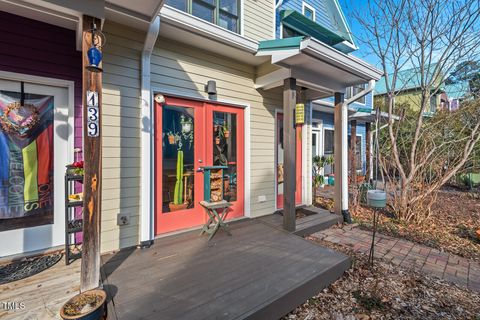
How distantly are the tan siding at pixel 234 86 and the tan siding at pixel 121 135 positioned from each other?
0.32 m

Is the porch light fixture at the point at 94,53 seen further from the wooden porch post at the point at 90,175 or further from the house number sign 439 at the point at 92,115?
the house number sign 439 at the point at 92,115

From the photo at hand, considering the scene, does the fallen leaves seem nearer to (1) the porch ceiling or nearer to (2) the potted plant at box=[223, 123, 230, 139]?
(2) the potted plant at box=[223, 123, 230, 139]

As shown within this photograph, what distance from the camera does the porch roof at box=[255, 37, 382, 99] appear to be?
3.01 meters

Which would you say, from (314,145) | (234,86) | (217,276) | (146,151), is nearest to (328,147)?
(314,145)

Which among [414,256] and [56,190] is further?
[414,256]

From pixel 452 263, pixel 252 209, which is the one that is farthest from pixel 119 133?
pixel 452 263

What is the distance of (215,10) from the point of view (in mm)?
3771

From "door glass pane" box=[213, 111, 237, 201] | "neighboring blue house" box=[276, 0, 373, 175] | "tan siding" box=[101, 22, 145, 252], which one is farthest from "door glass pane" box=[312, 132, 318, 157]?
"tan siding" box=[101, 22, 145, 252]

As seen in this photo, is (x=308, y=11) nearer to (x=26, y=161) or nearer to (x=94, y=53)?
(x=94, y=53)

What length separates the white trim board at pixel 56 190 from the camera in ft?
8.18

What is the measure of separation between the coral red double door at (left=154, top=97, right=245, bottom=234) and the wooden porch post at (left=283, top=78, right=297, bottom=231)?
932 mm

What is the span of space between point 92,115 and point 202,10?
111 inches

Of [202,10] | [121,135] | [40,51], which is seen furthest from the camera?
[202,10]

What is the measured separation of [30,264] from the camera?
238 centimetres
